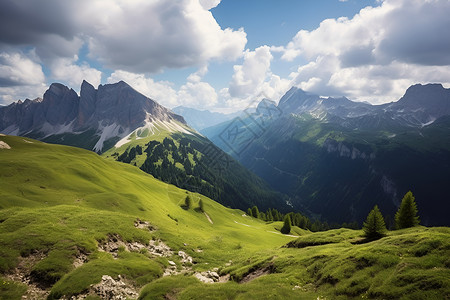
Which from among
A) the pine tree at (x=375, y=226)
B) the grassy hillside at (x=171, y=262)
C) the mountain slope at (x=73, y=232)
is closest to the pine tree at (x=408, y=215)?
the grassy hillside at (x=171, y=262)

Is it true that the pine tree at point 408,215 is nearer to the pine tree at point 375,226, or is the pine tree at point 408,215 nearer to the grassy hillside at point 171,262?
the grassy hillside at point 171,262

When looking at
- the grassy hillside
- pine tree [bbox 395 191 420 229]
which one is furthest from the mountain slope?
pine tree [bbox 395 191 420 229]

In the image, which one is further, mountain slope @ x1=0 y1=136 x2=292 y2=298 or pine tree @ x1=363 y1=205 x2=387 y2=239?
pine tree @ x1=363 y1=205 x2=387 y2=239

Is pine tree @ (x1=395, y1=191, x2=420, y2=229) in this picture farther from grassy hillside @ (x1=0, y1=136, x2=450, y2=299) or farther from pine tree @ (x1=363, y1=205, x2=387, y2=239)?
pine tree @ (x1=363, y1=205, x2=387, y2=239)

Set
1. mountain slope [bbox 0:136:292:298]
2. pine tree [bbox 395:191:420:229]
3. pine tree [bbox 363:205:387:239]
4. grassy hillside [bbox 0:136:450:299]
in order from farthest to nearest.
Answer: pine tree [bbox 395:191:420:229] → pine tree [bbox 363:205:387:239] → mountain slope [bbox 0:136:292:298] → grassy hillside [bbox 0:136:450:299]

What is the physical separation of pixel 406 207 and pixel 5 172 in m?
85.8

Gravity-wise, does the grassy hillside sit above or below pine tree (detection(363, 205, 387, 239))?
below

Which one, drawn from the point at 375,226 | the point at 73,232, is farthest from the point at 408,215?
the point at 73,232

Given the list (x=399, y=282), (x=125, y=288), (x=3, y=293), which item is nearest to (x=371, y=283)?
(x=399, y=282)

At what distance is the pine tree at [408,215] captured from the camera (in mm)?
45219

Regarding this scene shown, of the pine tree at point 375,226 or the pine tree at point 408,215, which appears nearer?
the pine tree at point 375,226

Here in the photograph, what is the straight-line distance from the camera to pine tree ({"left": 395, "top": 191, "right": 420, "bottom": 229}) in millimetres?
45219

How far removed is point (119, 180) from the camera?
2790 inches

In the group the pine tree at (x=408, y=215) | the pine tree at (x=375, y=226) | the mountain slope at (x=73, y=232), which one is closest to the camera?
the mountain slope at (x=73, y=232)
